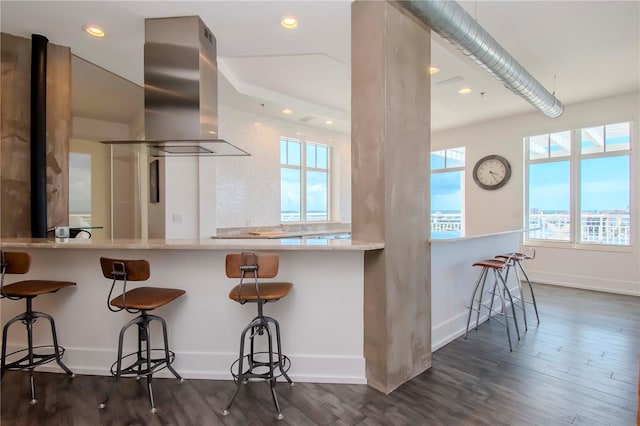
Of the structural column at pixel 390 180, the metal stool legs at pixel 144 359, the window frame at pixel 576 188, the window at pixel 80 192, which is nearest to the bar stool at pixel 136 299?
the metal stool legs at pixel 144 359

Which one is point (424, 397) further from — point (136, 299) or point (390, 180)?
point (136, 299)

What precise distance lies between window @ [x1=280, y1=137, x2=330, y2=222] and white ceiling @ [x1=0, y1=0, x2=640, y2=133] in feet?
4.01

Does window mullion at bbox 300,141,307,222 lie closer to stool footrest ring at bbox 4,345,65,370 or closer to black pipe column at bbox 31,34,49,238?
black pipe column at bbox 31,34,49,238

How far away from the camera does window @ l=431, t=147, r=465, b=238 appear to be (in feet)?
21.6

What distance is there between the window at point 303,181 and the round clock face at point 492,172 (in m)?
3.06

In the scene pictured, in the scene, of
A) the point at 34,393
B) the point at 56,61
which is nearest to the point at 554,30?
the point at 56,61

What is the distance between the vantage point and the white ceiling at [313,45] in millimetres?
2531

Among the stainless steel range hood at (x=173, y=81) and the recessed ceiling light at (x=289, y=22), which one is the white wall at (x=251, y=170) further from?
the recessed ceiling light at (x=289, y=22)

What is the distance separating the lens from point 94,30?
2789 millimetres

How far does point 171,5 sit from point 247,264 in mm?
2207

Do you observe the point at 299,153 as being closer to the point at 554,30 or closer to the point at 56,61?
the point at 56,61

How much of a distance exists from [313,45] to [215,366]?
3.04 meters

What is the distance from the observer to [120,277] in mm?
1990

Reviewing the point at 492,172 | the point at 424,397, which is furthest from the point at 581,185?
the point at 424,397
